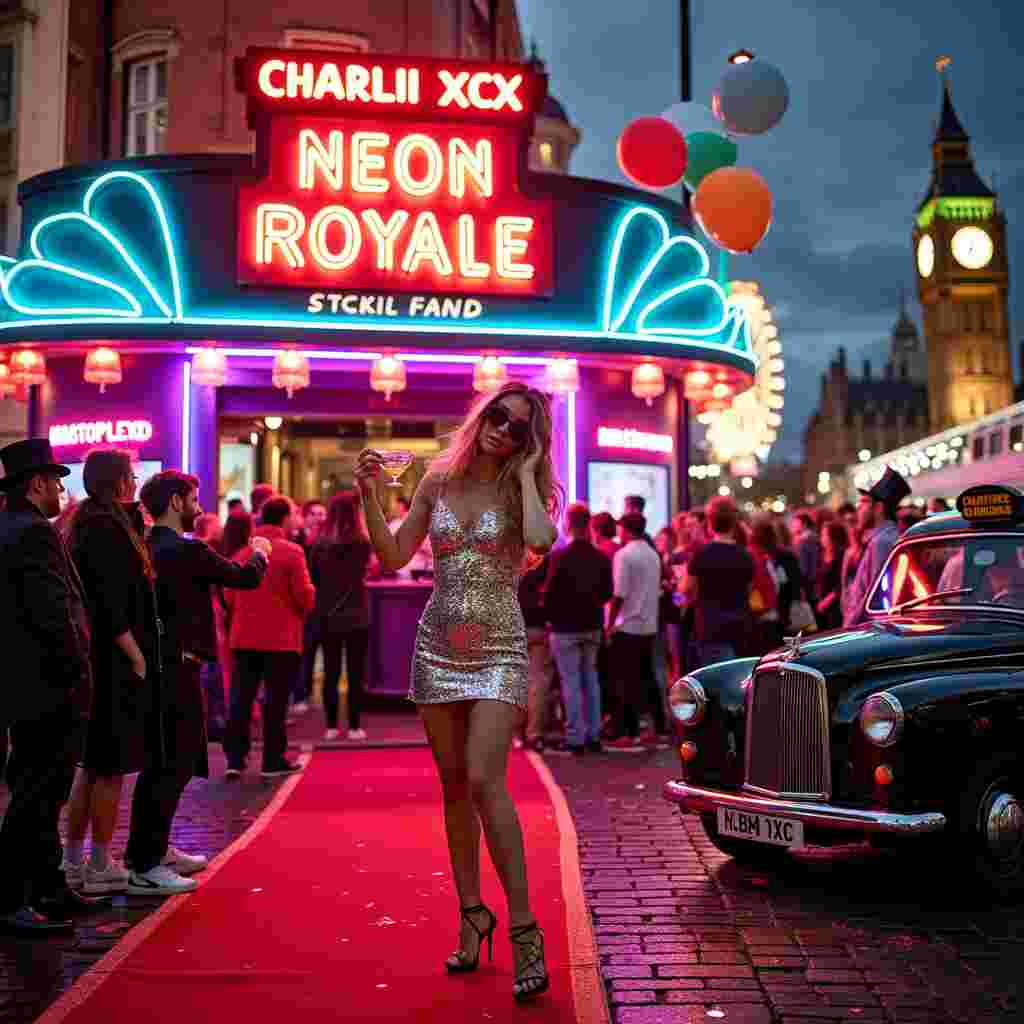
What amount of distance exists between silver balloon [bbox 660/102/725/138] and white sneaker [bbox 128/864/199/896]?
11816 millimetres

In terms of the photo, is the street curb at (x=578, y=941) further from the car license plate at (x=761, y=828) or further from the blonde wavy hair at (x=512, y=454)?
the blonde wavy hair at (x=512, y=454)

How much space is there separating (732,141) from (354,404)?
5.82 meters

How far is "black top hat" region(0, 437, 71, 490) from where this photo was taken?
5.88 m

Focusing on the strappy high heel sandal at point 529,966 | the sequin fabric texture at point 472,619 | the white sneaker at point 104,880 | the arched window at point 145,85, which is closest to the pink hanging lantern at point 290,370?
the arched window at point 145,85

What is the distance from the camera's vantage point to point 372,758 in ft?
36.9

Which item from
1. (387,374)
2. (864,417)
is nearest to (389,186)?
(387,374)

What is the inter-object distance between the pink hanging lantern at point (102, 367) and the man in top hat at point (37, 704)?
9513 mm

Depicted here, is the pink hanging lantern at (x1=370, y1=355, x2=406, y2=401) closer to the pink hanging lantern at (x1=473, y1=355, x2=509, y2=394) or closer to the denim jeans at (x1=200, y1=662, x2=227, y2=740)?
the pink hanging lantern at (x1=473, y1=355, x2=509, y2=394)

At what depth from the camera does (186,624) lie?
22.1 ft

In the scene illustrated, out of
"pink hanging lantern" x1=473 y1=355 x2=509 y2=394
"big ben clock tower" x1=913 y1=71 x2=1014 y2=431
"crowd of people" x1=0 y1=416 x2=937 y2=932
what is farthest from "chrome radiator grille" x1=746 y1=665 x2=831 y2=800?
"big ben clock tower" x1=913 y1=71 x2=1014 y2=431

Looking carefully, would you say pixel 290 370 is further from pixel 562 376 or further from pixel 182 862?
pixel 182 862

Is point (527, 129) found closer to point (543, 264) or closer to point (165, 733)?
point (543, 264)

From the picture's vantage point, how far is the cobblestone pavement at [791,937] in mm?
4645

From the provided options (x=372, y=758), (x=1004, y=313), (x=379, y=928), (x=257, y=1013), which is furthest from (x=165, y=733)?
(x=1004, y=313)
